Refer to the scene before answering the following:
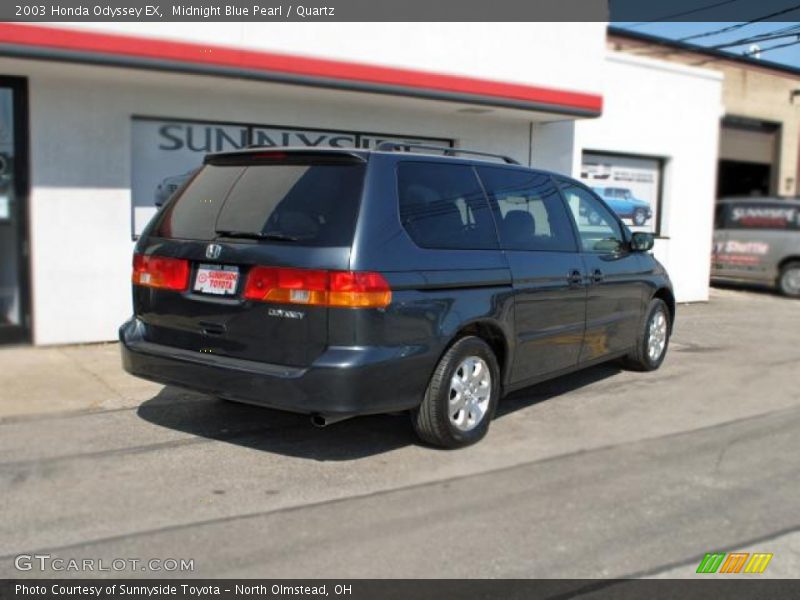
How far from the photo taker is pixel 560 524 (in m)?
4.00

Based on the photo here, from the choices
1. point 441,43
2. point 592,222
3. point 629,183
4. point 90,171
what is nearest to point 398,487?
point 592,222

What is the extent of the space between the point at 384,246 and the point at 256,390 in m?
1.09

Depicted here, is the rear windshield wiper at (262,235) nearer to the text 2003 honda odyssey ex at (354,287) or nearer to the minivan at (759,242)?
the text 2003 honda odyssey ex at (354,287)

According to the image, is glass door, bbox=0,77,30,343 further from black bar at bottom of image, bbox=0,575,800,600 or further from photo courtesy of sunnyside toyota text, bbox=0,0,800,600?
black bar at bottom of image, bbox=0,575,800,600

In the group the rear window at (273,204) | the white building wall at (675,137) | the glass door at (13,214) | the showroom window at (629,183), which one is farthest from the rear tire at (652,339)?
the glass door at (13,214)

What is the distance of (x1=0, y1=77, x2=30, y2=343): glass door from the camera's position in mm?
7863

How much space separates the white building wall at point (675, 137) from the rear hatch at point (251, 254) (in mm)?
8468

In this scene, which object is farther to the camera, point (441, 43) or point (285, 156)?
point (441, 43)

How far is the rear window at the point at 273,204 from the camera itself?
14.5 feet

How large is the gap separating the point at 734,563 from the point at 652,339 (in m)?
4.12

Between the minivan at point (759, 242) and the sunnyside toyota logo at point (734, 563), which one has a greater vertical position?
the minivan at point (759, 242)

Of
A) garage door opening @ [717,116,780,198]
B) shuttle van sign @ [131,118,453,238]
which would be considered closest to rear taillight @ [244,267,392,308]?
shuttle van sign @ [131,118,453,238]

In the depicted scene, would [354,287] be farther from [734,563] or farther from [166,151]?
[166,151]

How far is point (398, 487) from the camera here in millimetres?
4422
